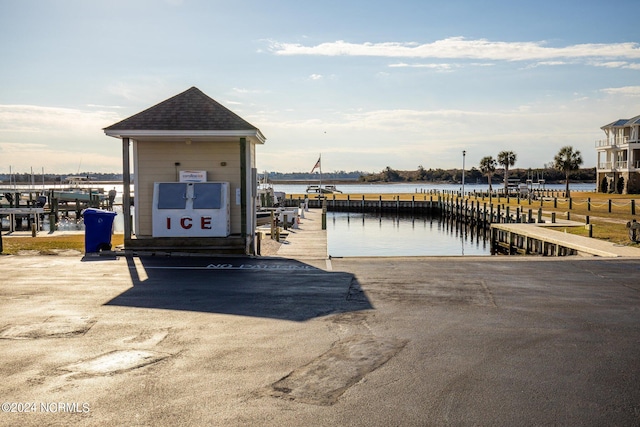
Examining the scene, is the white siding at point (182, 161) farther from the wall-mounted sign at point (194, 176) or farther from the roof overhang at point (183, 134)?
the roof overhang at point (183, 134)

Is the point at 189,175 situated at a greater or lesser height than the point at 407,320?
greater

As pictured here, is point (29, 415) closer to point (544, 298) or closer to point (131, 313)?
point (131, 313)

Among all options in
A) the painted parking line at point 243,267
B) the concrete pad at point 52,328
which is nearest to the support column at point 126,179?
the painted parking line at point 243,267

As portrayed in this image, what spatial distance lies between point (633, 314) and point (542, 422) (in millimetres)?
5267

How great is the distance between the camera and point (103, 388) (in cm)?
629

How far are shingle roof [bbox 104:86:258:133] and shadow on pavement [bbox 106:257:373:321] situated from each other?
12.9 ft

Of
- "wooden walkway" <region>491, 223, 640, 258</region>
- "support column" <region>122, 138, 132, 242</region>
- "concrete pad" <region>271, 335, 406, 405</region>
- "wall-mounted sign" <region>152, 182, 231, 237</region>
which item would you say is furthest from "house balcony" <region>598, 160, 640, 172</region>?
"concrete pad" <region>271, 335, 406, 405</region>

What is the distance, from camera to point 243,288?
12.0 m

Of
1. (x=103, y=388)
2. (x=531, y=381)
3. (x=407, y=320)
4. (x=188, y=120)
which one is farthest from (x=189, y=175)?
(x=531, y=381)

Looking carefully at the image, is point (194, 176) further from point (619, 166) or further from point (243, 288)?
point (619, 166)

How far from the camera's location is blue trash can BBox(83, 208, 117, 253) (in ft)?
56.5

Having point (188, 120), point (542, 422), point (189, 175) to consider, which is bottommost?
point (542, 422)

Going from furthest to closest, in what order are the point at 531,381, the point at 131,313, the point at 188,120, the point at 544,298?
the point at 188,120, the point at 544,298, the point at 131,313, the point at 531,381

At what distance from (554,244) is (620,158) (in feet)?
201
